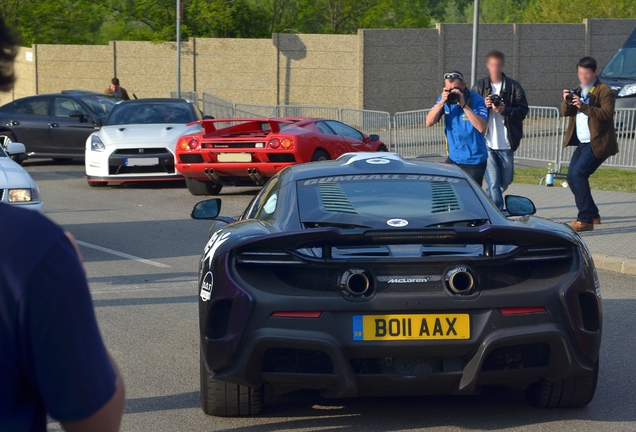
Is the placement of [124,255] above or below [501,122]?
below

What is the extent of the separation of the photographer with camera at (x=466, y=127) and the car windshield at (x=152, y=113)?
7.78 m

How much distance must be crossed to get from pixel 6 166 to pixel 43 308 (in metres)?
8.27

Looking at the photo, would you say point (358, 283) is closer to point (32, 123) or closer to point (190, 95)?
point (32, 123)

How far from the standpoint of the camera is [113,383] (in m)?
1.74

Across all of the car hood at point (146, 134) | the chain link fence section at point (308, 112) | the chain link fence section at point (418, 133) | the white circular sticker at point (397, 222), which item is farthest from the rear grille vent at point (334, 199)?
the chain link fence section at point (308, 112)

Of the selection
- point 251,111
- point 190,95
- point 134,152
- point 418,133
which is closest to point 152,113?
point 134,152

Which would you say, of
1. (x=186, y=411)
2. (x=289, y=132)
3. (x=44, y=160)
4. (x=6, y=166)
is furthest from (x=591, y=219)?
(x=44, y=160)

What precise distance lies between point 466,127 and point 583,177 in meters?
1.84

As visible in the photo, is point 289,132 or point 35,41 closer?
point 289,132

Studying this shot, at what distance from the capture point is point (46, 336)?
1.62 metres

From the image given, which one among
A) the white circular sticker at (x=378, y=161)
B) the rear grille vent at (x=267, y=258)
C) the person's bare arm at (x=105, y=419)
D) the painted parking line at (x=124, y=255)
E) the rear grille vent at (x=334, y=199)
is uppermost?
the white circular sticker at (x=378, y=161)

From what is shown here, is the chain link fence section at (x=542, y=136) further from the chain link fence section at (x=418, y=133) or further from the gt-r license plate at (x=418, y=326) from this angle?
the gt-r license plate at (x=418, y=326)

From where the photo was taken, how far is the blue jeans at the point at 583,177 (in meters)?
10.5

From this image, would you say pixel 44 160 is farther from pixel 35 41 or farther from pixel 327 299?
pixel 35 41
